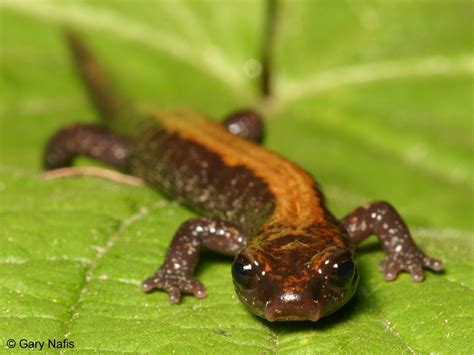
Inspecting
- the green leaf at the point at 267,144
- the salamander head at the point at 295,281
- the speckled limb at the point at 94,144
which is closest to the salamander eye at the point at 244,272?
the salamander head at the point at 295,281

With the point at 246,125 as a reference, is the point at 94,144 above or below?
below

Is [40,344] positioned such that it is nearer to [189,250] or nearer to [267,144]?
[189,250]

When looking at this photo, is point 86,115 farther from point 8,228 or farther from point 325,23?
point 8,228

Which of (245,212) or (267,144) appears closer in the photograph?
(245,212)

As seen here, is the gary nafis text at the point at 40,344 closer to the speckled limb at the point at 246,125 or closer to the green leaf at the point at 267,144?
the green leaf at the point at 267,144

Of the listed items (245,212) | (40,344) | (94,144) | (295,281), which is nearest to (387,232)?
(245,212)

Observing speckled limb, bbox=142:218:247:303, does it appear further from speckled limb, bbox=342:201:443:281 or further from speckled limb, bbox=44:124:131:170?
speckled limb, bbox=44:124:131:170

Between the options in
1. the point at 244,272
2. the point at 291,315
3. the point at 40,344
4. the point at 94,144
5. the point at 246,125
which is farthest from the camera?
the point at 94,144
